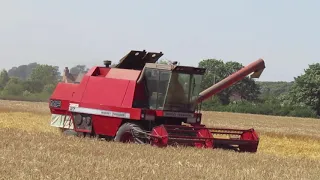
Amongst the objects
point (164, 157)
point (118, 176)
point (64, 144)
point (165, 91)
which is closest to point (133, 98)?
point (165, 91)

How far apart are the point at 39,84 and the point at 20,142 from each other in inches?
1552

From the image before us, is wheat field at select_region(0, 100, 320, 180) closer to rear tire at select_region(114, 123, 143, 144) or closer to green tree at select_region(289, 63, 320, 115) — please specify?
rear tire at select_region(114, 123, 143, 144)

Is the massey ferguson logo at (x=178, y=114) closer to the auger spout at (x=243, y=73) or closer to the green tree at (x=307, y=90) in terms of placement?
the auger spout at (x=243, y=73)

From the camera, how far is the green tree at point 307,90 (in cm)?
6153

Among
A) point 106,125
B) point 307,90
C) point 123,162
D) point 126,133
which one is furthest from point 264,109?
point 123,162

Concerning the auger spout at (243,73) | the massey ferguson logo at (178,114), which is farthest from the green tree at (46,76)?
the massey ferguson logo at (178,114)

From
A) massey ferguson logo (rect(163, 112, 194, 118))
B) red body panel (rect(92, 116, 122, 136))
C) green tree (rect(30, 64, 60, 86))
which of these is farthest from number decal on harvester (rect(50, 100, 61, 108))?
green tree (rect(30, 64, 60, 86))

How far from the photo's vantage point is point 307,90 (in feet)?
206

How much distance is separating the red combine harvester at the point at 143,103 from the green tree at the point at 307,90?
160 feet

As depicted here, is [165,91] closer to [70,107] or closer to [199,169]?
[70,107]

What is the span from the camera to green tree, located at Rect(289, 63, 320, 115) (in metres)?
61.5

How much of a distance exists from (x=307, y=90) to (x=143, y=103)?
169ft

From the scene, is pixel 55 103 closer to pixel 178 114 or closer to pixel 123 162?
pixel 178 114

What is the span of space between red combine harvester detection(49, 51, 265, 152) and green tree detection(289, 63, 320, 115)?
48.9 m
